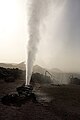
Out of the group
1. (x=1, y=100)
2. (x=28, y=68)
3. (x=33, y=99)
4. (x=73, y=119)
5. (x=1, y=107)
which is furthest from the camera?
(x=28, y=68)

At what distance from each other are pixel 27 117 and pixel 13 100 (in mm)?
7669

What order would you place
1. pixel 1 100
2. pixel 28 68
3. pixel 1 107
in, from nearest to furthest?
pixel 1 107 < pixel 1 100 < pixel 28 68

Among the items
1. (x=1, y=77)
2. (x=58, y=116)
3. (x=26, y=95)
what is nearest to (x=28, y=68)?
(x=26, y=95)

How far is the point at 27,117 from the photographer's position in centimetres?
1933

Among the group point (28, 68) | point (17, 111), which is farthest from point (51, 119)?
point (28, 68)

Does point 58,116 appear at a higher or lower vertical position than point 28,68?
lower

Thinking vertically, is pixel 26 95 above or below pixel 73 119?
above

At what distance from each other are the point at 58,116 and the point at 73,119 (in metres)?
1.69

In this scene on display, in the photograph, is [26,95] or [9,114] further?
[26,95]

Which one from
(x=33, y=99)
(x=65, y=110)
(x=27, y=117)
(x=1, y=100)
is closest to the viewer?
(x=27, y=117)

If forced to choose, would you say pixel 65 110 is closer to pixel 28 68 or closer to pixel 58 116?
pixel 58 116

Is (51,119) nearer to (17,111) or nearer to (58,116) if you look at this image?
(58,116)

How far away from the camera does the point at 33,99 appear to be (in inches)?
1163

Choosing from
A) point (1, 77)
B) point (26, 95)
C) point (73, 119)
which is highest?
point (1, 77)
